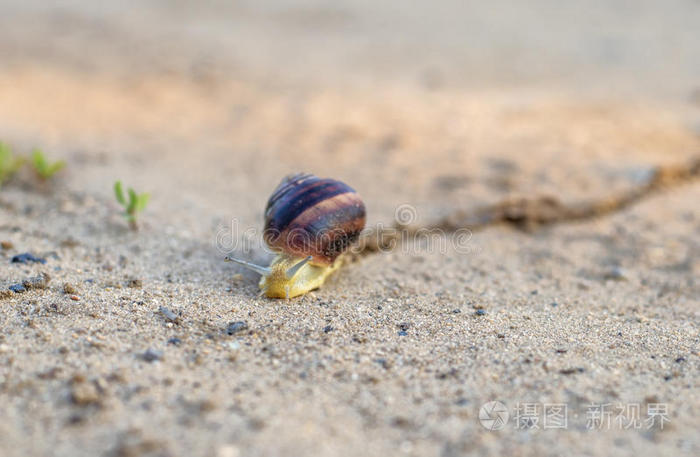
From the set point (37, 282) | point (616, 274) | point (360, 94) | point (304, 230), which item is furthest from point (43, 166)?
point (616, 274)

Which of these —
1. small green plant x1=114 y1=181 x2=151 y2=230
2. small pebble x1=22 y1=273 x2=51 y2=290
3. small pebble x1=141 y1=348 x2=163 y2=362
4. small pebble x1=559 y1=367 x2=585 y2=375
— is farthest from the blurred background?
small pebble x1=559 y1=367 x2=585 y2=375

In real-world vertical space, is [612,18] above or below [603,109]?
above

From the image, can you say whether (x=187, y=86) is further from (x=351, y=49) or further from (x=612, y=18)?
(x=612, y=18)

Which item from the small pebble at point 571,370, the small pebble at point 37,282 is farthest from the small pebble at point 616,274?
the small pebble at point 37,282

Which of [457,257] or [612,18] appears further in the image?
[612,18]

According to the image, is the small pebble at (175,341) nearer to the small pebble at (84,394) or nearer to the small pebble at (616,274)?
the small pebble at (84,394)

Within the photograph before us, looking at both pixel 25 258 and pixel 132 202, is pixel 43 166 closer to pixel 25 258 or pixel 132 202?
pixel 132 202

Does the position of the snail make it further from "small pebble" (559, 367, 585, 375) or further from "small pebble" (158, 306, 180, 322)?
"small pebble" (559, 367, 585, 375)

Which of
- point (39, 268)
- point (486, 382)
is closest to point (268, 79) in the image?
point (39, 268)
